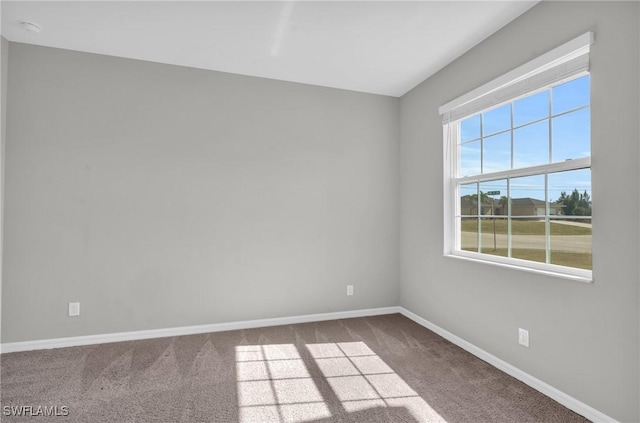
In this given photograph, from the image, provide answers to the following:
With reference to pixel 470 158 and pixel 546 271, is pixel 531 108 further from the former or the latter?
pixel 546 271

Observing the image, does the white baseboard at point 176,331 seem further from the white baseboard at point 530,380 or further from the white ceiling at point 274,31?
the white ceiling at point 274,31

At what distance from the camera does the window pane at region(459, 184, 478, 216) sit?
3.00 meters

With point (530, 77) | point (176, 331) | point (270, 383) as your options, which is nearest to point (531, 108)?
point (530, 77)

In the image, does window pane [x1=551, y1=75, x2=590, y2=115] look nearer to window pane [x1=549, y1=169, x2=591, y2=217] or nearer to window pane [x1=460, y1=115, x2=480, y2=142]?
window pane [x1=549, y1=169, x2=591, y2=217]

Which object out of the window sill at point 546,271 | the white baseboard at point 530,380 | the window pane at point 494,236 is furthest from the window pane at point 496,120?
the white baseboard at point 530,380

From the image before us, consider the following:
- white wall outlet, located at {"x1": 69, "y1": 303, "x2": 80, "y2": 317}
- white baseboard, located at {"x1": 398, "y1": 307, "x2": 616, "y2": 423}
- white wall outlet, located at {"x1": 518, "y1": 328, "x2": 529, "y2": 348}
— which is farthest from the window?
white wall outlet, located at {"x1": 69, "y1": 303, "x2": 80, "y2": 317}

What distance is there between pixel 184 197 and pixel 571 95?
325 cm

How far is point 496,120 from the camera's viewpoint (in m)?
2.79

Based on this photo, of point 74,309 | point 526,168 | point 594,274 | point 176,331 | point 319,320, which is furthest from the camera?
point 319,320

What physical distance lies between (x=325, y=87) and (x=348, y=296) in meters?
2.42

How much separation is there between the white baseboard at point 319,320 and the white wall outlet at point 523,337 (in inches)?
8.2

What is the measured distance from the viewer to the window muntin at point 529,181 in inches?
84.2

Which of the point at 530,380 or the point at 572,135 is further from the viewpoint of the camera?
the point at 530,380

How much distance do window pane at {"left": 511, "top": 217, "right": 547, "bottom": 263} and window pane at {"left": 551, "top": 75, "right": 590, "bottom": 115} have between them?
783 mm
